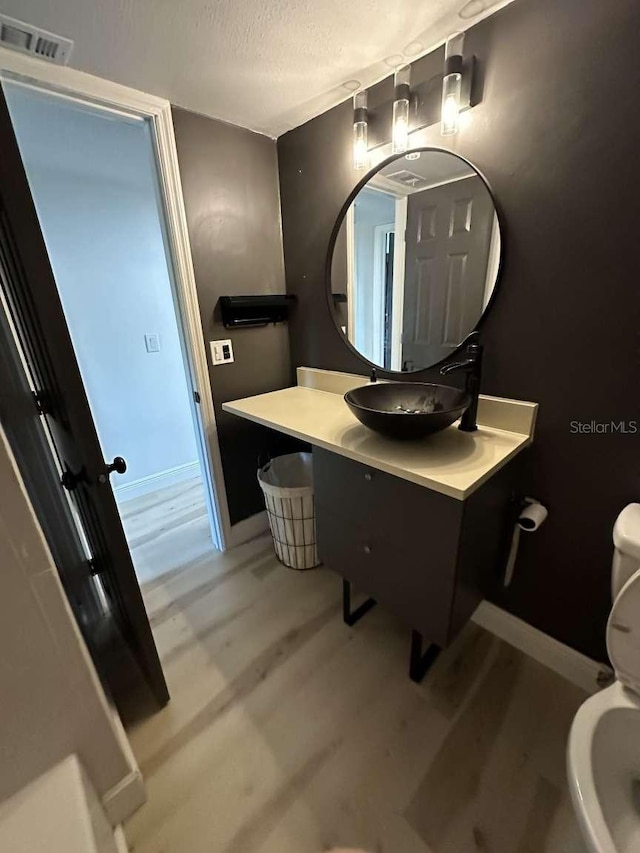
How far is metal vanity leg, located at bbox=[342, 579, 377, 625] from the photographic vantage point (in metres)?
1.49

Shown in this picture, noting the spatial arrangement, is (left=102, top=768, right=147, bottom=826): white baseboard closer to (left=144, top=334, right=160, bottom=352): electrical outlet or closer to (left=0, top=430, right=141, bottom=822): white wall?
(left=0, top=430, right=141, bottom=822): white wall

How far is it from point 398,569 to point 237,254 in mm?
1531

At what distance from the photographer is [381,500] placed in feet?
3.64

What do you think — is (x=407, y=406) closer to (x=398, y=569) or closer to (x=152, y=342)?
(x=398, y=569)

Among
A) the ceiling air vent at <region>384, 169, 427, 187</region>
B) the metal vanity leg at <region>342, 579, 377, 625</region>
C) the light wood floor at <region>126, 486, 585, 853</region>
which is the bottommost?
the light wood floor at <region>126, 486, 585, 853</region>

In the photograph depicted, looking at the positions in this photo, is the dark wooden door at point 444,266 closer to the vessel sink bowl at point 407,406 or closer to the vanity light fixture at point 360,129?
the vessel sink bowl at point 407,406

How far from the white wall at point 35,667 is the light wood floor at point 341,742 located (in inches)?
13.9

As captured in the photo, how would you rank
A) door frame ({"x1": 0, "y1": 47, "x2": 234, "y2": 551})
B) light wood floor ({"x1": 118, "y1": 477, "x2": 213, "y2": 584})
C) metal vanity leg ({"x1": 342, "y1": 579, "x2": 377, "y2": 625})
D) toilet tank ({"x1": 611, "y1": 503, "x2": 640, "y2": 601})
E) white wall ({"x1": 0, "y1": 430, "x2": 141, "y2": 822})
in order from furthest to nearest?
1. light wood floor ({"x1": 118, "y1": 477, "x2": 213, "y2": 584})
2. metal vanity leg ({"x1": 342, "y1": 579, "x2": 377, "y2": 625})
3. door frame ({"x1": 0, "y1": 47, "x2": 234, "y2": 551})
4. toilet tank ({"x1": 611, "y1": 503, "x2": 640, "y2": 601})
5. white wall ({"x1": 0, "y1": 430, "x2": 141, "y2": 822})

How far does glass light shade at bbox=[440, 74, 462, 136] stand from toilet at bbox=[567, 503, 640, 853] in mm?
1258

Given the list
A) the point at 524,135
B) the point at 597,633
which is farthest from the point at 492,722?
the point at 524,135

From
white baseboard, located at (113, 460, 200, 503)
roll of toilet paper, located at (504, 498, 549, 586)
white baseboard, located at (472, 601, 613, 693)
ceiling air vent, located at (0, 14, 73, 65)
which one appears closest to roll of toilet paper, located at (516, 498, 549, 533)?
roll of toilet paper, located at (504, 498, 549, 586)

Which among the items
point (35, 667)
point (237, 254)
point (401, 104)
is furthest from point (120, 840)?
point (401, 104)

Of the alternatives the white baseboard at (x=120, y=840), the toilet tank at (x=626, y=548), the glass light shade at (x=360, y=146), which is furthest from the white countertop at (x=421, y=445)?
the white baseboard at (x=120, y=840)

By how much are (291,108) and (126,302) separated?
1.57 meters
